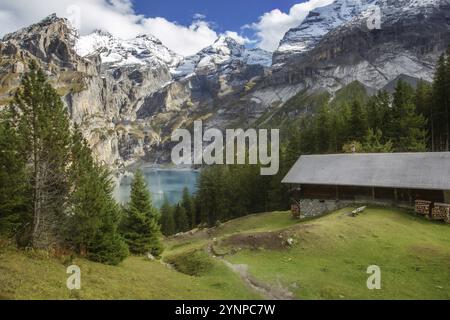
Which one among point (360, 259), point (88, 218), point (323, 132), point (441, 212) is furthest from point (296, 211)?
point (88, 218)

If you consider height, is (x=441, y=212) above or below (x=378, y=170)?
below

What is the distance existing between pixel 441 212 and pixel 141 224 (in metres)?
30.4

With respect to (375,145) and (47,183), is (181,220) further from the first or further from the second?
(47,183)

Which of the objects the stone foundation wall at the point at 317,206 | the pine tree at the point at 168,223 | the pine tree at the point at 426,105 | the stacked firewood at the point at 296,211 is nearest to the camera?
the stone foundation wall at the point at 317,206

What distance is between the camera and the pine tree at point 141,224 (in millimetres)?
36031

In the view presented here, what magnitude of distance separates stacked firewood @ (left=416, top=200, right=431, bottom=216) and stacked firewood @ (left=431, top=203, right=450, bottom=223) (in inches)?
29.8

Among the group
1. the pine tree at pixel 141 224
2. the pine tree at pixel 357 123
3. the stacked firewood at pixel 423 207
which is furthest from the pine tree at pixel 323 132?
the pine tree at pixel 141 224

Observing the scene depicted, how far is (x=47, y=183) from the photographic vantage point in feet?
82.4

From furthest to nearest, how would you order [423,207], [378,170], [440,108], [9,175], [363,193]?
[440,108]
[363,193]
[378,170]
[423,207]
[9,175]

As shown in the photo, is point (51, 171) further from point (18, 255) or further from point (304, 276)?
point (304, 276)

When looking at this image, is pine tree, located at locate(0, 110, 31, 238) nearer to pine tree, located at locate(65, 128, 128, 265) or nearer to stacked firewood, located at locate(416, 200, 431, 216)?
pine tree, located at locate(65, 128, 128, 265)

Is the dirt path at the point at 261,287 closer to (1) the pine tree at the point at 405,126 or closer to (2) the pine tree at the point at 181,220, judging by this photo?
(1) the pine tree at the point at 405,126

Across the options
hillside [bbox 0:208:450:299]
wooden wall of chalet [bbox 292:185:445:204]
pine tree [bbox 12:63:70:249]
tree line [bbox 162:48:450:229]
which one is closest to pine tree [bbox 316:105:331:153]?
tree line [bbox 162:48:450:229]
